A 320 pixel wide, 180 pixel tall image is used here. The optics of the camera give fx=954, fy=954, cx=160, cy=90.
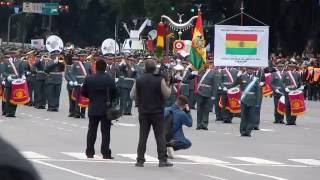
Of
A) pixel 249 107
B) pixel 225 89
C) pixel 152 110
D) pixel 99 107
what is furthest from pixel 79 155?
pixel 225 89

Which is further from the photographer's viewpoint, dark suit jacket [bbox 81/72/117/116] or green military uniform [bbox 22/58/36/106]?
green military uniform [bbox 22/58/36/106]

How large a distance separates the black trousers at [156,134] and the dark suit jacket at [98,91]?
0.94 metres

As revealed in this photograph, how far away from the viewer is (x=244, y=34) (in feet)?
87.6

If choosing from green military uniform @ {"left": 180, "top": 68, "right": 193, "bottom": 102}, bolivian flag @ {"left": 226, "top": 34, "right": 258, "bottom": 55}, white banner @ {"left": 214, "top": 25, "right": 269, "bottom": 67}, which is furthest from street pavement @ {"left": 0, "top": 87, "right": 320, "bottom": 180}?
green military uniform @ {"left": 180, "top": 68, "right": 193, "bottom": 102}

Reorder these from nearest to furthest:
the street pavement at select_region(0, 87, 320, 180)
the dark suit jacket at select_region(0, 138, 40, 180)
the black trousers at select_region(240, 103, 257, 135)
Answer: the dark suit jacket at select_region(0, 138, 40, 180), the street pavement at select_region(0, 87, 320, 180), the black trousers at select_region(240, 103, 257, 135)

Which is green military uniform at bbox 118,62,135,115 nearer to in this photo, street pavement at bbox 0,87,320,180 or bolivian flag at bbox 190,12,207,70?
street pavement at bbox 0,87,320,180

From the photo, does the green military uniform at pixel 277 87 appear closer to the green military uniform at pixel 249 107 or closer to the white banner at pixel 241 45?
the white banner at pixel 241 45

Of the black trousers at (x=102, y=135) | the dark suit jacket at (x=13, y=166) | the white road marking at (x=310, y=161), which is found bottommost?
the white road marking at (x=310, y=161)

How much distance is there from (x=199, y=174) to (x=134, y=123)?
12.6 metres

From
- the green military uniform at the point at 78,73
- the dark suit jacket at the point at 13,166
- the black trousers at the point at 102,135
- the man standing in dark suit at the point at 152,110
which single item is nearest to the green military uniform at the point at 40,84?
the green military uniform at the point at 78,73

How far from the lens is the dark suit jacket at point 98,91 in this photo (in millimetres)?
15508

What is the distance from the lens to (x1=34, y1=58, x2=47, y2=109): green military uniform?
1270 inches

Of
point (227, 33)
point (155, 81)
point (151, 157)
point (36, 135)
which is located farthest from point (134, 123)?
point (155, 81)

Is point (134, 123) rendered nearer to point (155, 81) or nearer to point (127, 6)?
point (155, 81)
